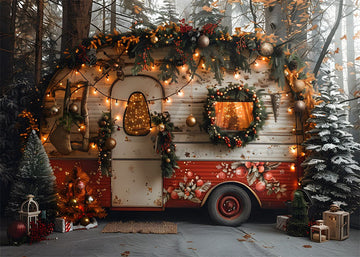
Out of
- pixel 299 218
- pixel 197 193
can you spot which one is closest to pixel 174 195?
pixel 197 193

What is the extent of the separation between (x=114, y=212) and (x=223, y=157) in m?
3.28

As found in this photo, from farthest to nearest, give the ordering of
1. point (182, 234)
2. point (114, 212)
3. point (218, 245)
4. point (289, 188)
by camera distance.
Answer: point (114, 212) → point (289, 188) → point (182, 234) → point (218, 245)

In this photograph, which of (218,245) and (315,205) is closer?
(218,245)

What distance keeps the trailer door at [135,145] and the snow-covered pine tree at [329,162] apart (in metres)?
3.29

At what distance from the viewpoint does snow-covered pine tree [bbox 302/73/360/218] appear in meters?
6.89

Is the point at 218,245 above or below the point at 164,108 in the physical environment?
below

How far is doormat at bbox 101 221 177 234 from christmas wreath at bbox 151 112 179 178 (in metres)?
1.11

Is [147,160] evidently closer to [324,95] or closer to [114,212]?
[114,212]

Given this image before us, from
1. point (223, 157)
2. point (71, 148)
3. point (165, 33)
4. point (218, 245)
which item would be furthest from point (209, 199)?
point (165, 33)

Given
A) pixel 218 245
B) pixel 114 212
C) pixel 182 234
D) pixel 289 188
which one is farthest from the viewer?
pixel 114 212

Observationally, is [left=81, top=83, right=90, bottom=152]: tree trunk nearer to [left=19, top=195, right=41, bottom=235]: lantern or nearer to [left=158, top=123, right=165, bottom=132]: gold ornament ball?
[left=19, top=195, right=41, bottom=235]: lantern

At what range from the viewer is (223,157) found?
7.37m

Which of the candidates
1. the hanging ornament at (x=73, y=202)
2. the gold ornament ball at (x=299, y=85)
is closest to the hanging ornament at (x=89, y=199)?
the hanging ornament at (x=73, y=202)

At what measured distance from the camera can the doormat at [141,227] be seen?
6.84 m
